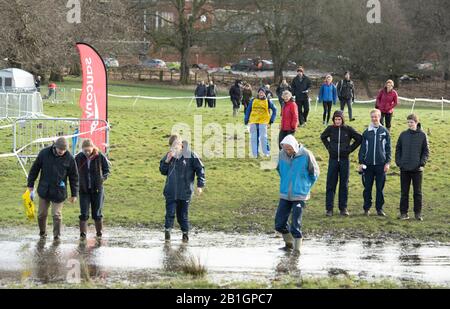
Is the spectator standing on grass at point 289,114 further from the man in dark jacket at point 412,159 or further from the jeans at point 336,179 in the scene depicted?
the man in dark jacket at point 412,159

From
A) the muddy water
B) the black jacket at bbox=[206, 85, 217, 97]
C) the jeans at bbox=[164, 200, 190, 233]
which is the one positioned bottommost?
the muddy water

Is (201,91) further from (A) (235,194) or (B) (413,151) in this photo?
(B) (413,151)

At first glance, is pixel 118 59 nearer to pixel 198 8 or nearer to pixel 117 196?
pixel 198 8

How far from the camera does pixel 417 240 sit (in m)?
16.1

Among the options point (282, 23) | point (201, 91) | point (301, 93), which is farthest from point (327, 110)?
point (282, 23)

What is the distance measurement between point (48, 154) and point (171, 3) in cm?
5989

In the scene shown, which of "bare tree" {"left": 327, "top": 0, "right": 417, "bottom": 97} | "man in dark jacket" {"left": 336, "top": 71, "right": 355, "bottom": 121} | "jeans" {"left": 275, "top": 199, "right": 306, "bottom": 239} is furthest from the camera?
"bare tree" {"left": 327, "top": 0, "right": 417, "bottom": 97}

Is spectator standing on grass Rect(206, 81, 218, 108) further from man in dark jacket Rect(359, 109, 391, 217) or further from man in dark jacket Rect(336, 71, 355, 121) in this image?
man in dark jacket Rect(359, 109, 391, 217)

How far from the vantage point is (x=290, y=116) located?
2309cm

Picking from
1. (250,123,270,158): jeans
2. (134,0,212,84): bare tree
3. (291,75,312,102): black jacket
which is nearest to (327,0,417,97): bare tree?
Result: (134,0,212,84): bare tree

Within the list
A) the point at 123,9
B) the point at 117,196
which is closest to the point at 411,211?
the point at 117,196

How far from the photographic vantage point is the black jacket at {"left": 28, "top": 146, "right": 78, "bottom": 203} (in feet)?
50.1

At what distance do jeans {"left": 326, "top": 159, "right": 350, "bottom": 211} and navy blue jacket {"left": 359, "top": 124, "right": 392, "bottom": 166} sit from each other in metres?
0.37

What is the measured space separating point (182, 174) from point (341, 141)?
13.5 feet
